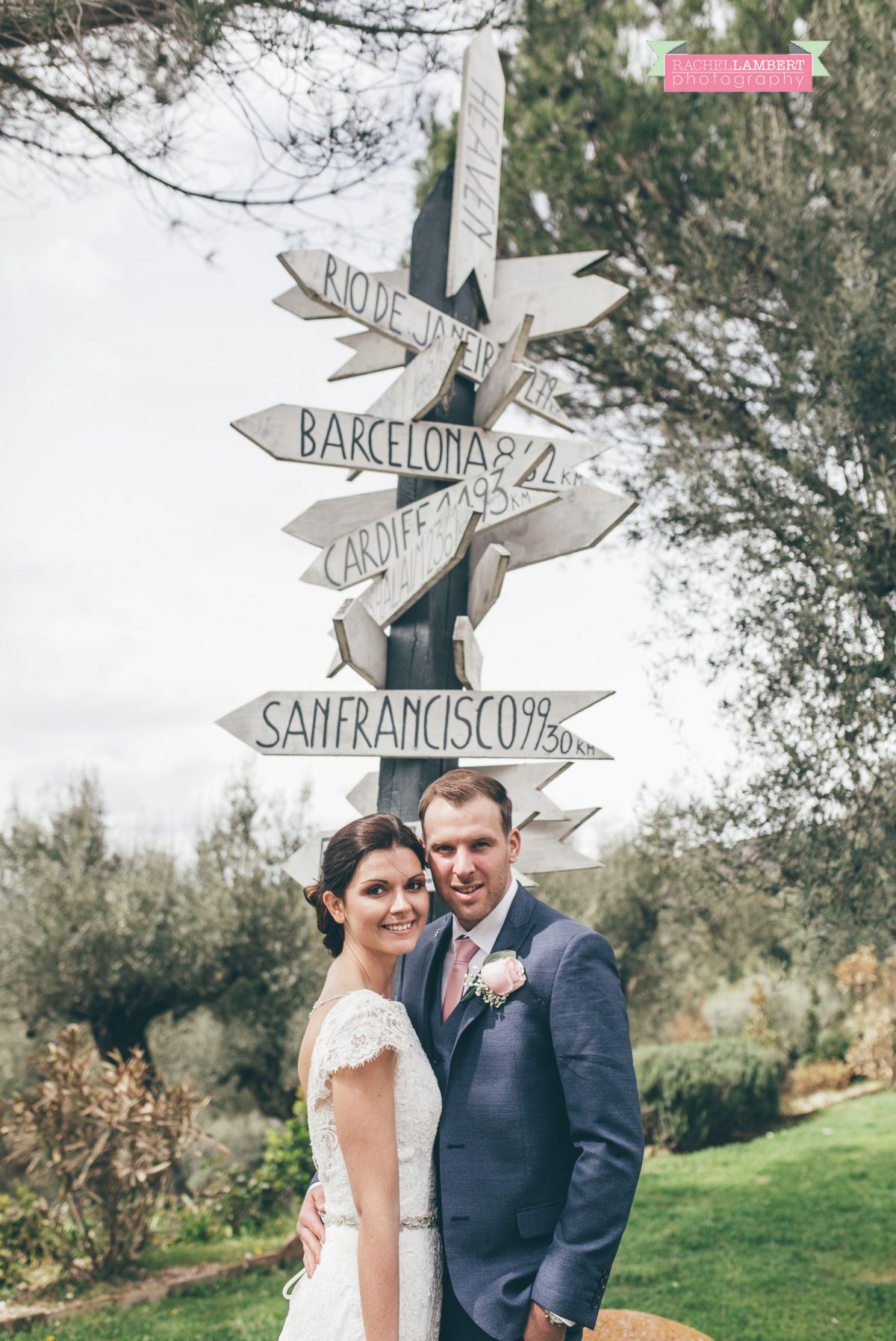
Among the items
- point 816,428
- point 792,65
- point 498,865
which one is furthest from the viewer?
point 792,65

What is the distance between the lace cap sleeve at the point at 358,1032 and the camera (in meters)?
2.21

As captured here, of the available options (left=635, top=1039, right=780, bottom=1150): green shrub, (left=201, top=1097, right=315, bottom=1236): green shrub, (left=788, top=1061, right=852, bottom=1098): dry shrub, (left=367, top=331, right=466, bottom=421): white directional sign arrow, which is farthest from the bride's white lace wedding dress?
(left=788, top=1061, right=852, bottom=1098): dry shrub

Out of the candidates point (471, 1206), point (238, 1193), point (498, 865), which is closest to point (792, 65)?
point (498, 865)

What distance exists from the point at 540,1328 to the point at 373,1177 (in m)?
0.44

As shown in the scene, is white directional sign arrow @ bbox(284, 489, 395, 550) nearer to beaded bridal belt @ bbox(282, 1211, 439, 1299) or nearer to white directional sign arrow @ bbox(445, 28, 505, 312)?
white directional sign arrow @ bbox(445, 28, 505, 312)

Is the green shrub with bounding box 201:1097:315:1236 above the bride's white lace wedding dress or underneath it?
underneath

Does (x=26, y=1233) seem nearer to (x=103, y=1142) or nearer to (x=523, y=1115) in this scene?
(x=103, y=1142)

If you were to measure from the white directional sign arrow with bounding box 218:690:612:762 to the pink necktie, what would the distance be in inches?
22.2

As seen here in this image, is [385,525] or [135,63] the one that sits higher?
[135,63]

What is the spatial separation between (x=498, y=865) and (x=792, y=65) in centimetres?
768

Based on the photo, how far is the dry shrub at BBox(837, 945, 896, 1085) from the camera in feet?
42.6

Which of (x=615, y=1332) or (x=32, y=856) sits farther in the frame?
(x=32, y=856)

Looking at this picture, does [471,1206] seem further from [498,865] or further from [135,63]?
[135,63]

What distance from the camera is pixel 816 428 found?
697 cm
